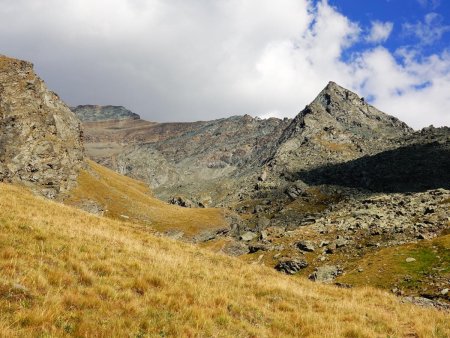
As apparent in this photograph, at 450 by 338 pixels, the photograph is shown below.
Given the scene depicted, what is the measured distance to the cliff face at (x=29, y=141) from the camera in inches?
3684

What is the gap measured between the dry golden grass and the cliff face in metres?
80.0

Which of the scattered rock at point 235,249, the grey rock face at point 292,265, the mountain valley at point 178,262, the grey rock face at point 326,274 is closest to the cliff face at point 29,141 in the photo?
the mountain valley at point 178,262

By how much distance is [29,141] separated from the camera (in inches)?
3907

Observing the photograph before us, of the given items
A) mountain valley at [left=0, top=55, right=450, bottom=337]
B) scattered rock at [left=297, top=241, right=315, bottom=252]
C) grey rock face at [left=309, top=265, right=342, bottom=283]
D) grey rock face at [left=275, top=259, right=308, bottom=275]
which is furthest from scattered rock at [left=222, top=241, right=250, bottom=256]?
grey rock face at [left=309, top=265, right=342, bottom=283]

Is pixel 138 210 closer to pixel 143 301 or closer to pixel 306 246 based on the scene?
pixel 306 246

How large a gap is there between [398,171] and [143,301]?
175 meters

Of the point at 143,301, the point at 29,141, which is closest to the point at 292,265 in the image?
the point at 143,301

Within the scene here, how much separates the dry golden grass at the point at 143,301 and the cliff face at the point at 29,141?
80.0 meters

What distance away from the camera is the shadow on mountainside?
15512 cm

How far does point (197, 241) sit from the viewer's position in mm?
92875

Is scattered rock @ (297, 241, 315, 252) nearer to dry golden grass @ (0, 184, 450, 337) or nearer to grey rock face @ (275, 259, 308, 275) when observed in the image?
grey rock face @ (275, 259, 308, 275)

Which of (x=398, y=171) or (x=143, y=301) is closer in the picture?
(x=143, y=301)

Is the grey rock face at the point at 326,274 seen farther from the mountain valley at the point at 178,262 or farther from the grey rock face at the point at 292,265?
the grey rock face at the point at 292,265

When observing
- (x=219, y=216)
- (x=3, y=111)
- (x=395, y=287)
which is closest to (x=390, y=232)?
(x=395, y=287)
